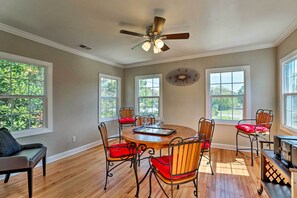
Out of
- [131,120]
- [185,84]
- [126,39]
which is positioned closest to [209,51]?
[185,84]

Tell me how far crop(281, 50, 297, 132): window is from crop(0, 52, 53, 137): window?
4.64 m

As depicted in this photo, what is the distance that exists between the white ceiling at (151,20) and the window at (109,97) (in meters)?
1.43

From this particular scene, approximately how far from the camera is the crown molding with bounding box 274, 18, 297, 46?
103 inches

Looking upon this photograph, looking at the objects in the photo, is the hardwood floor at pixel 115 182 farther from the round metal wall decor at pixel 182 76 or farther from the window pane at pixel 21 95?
the round metal wall decor at pixel 182 76

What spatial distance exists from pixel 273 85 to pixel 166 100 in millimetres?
2588

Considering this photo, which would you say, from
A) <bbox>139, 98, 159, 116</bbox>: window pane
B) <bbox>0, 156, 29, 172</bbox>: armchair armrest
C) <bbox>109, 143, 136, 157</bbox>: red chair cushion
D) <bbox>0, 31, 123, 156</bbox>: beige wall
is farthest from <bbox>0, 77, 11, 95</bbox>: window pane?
<bbox>139, 98, 159, 116</bbox>: window pane

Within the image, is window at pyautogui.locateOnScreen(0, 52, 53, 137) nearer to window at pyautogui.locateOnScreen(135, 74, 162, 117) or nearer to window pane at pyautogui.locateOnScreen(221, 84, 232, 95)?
window at pyautogui.locateOnScreen(135, 74, 162, 117)

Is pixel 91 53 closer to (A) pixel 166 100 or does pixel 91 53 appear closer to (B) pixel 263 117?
(A) pixel 166 100

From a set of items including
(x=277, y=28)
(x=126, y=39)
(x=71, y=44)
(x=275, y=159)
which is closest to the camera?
(x=275, y=159)

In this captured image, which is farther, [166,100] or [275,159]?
[166,100]

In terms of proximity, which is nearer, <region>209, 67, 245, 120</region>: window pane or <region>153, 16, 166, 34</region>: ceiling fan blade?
<region>153, 16, 166, 34</region>: ceiling fan blade

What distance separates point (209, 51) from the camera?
4.06 metres

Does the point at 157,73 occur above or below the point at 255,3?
below

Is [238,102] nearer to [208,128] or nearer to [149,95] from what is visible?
[208,128]
